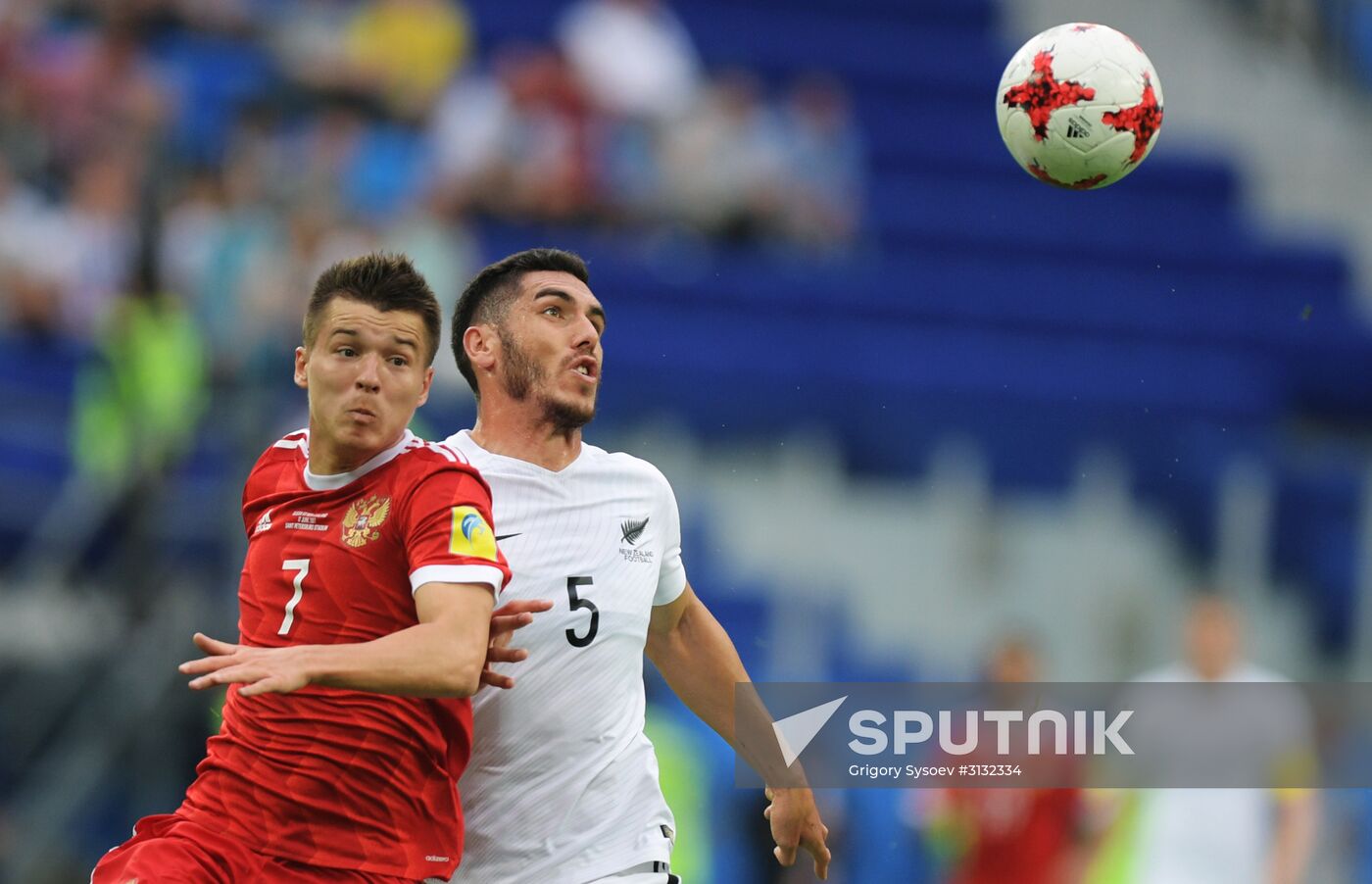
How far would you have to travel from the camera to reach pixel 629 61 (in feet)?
46.2

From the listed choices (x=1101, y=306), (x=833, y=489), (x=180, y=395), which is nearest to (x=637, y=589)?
(x=180, y=395)

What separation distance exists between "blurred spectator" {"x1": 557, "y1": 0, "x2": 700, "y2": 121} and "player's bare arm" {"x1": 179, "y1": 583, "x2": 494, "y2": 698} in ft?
31.6

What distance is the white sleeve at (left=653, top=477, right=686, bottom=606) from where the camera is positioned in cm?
538

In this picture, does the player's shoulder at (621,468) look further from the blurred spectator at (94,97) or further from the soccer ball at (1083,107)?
the blurred spectator at (94,97)

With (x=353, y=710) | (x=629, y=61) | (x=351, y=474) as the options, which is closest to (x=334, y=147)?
(x=629, y=61)

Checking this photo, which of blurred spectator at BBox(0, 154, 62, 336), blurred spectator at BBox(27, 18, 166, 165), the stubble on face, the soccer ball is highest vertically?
blurred spectator at BBox(27, 18, 166, 165)

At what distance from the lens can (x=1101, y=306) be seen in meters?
13.3

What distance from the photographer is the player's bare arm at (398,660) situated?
374 cm

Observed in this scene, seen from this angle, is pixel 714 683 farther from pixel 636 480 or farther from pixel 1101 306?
pixel 1101 306

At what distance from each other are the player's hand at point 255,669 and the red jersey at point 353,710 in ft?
1.48

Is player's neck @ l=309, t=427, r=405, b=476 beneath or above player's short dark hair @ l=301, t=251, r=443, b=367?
beneath

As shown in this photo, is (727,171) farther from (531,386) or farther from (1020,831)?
(531,386)

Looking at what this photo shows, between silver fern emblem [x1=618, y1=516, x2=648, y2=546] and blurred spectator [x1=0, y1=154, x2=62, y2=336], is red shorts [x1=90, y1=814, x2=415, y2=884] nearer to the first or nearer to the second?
silver fern emblem [x1=618, y1=516, x2=648, y2=546]

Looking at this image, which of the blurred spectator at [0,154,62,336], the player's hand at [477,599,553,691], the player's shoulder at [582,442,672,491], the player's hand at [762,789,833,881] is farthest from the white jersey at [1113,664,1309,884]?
the blurred spectator at [0,154,62,336]
